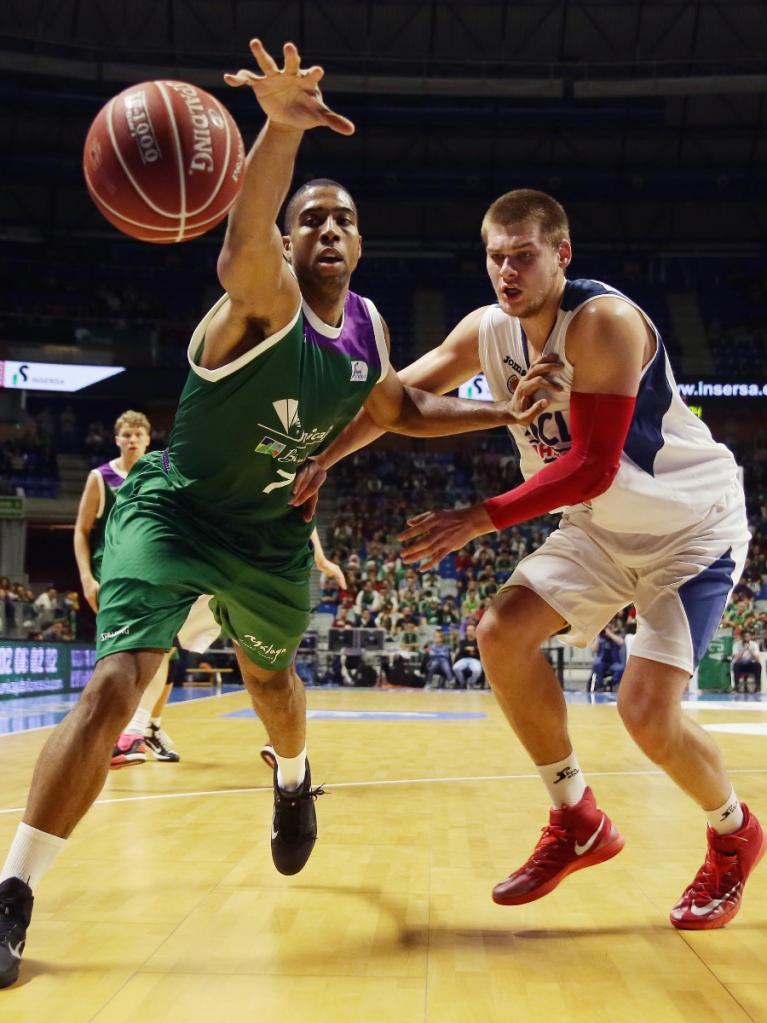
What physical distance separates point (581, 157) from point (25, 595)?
61.6 feet

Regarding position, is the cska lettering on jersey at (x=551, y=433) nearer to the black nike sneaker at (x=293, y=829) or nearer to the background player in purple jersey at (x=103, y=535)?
the black nike sneaker at (x=293, y=829)

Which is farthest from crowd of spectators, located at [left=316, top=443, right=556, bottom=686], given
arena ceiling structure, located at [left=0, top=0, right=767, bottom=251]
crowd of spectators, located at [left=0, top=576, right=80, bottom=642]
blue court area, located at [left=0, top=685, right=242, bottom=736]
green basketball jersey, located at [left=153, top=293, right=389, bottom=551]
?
green basketball jersey, located at [left=153, top=293, right=389, bottom=551]

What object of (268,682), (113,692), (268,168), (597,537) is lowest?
(268,682)

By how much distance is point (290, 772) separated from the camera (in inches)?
139

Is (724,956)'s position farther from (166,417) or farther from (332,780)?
(166,417)

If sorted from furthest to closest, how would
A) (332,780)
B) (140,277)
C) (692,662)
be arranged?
1. (140,277)
2. (332,780)
3. (692,662)

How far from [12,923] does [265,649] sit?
1231 millimetres

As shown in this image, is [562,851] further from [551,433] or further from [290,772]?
[551,433]

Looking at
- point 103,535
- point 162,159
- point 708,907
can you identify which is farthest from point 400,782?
point 162,159

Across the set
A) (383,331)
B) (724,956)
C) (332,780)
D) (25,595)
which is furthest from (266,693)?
(25,595)

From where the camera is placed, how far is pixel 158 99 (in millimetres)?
2814

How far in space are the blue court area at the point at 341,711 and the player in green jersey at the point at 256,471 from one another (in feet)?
18.3

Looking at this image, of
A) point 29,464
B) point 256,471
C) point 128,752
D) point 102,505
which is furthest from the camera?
point 29,464

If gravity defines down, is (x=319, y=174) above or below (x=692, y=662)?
above
